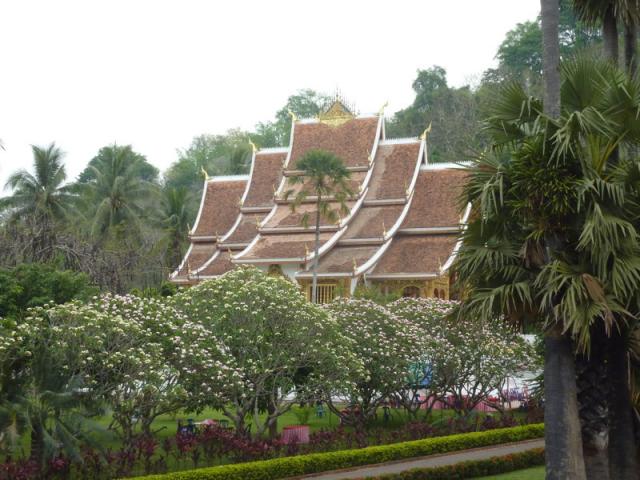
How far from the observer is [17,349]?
650 inches

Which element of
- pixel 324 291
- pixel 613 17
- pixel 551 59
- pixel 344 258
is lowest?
pixel 324 291

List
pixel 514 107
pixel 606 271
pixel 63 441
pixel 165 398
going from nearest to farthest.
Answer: pixel 606 271 < pixel 514 107 < pixel 63 441 < pixel 165 398

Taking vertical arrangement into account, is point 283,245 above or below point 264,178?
below

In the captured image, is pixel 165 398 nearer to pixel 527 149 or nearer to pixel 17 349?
Answer: pixel 17 349

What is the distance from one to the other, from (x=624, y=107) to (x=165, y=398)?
9.95m

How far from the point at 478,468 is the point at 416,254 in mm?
24307

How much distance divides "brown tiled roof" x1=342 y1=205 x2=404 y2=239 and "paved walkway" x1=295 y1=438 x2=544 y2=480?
69.0 ft

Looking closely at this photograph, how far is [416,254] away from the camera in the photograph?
43375mm

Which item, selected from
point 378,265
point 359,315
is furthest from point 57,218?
point 359,315

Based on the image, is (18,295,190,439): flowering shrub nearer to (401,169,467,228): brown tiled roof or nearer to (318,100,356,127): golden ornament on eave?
(401,169,467,228): brown tiled roof

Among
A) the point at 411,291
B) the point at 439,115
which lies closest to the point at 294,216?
the point at 411,291

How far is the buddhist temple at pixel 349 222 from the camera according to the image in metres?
42.8

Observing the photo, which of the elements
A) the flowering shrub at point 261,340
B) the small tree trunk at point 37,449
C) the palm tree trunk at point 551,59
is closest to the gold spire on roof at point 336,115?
the flowering shrub at point 261,340

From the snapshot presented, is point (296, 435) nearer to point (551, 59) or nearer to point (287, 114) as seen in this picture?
point (551, 59)
